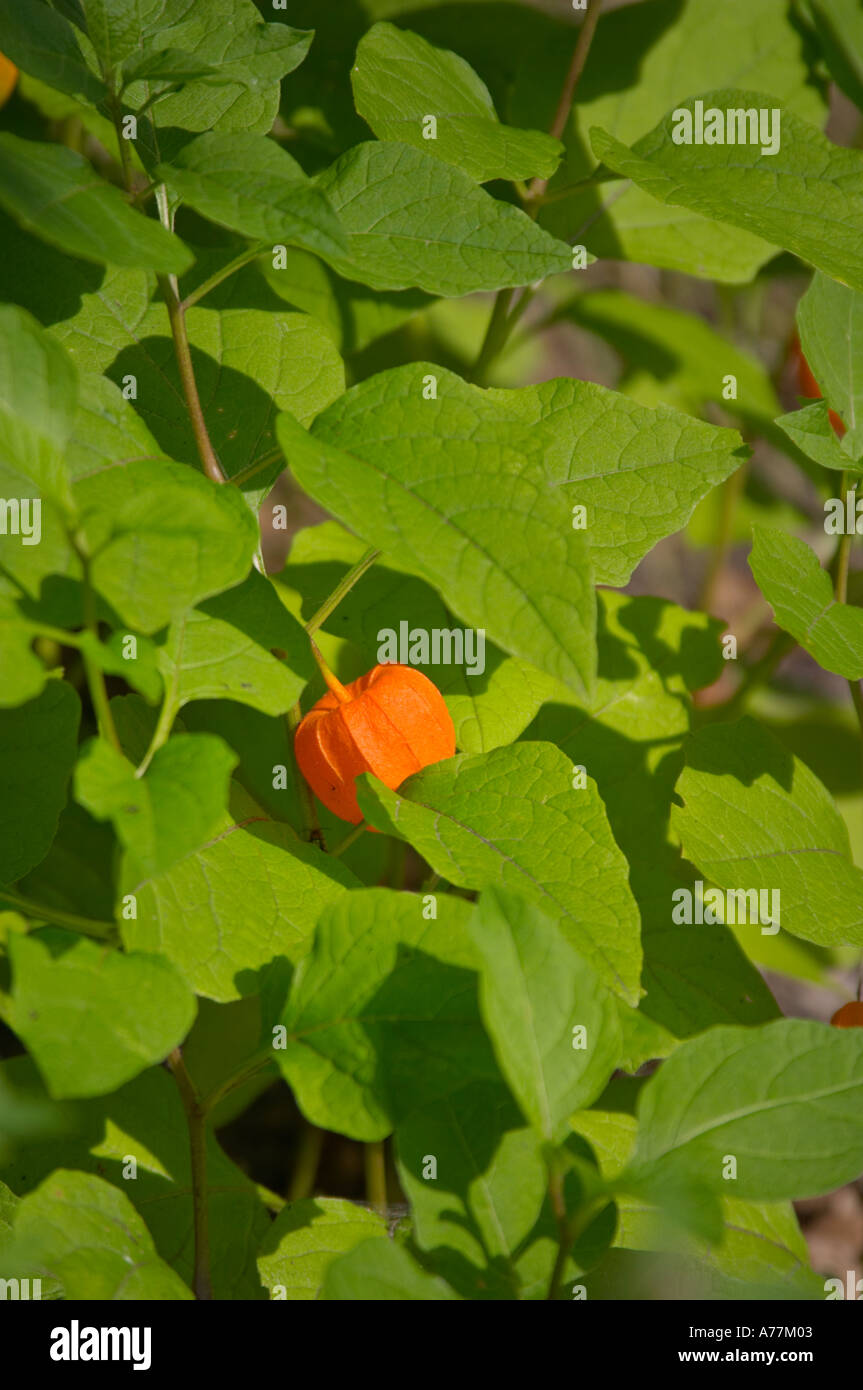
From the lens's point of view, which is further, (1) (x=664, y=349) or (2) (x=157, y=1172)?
(1) (x=664, y=349)

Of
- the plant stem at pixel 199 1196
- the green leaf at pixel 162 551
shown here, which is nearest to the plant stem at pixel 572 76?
the green leaf at pixel 162 551

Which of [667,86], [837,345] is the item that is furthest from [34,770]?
[667,86]

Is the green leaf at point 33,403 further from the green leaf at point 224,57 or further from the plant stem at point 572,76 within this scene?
the plant stem at point 572,76

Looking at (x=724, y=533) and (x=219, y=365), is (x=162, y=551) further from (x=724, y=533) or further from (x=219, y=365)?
(x=724, y=533)

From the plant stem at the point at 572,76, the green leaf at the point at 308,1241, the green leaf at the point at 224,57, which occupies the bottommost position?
the green leaf at the point at 308,1241

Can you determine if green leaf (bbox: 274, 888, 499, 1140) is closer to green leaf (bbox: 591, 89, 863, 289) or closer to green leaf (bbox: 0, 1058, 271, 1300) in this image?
green leaf (bbox: 0, 1058, 271, 1300)

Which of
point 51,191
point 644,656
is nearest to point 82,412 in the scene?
point 51,191
